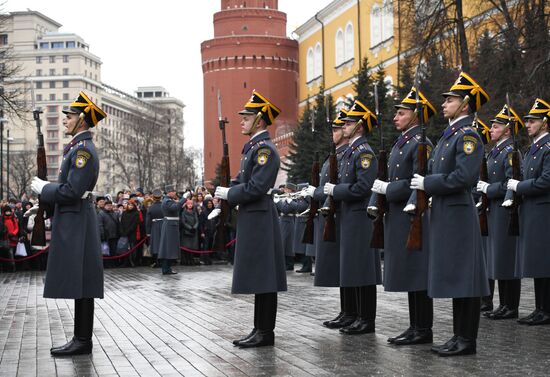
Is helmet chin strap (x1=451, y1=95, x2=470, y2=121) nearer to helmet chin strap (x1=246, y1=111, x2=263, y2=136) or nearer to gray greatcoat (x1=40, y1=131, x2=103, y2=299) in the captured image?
helmet chin strap (x1=246, y1=111, x2=263, y2=136)

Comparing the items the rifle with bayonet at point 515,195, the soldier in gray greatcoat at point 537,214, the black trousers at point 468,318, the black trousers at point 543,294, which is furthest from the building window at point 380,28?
the black trousers at point 468,318

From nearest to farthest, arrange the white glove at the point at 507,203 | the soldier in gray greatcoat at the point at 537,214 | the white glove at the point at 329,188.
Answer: the white glove at the point at 329,188 → the soldier in gray greatcoat at the point at 537,214 → the white glove at the point at 507,203

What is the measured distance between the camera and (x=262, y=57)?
248 ft

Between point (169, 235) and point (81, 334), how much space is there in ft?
39.1

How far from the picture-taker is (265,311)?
871 centimetres

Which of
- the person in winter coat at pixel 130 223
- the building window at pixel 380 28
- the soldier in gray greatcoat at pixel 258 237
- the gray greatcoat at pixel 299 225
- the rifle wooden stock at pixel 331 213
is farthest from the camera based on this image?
the building window at pixel 380 28

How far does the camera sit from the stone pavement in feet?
24.3

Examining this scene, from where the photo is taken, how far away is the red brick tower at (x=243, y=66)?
74.0 m

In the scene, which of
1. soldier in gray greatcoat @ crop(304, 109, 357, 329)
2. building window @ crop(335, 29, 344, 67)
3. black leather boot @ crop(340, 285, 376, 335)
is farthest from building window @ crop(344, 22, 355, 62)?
black leather boot @ crop(340, 285, 376, 335)

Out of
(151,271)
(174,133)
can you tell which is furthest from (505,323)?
(174,133)

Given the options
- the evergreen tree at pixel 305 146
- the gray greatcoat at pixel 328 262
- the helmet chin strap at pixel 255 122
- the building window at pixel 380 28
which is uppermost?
the building window at pixel 380 28

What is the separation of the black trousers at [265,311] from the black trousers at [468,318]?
5.63 ft

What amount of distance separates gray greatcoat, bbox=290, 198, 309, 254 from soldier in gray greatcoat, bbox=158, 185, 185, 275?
2522 mm

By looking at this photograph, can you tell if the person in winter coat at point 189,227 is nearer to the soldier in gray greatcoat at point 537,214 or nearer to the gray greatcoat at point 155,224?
the gray greatcoat at point 155,224
